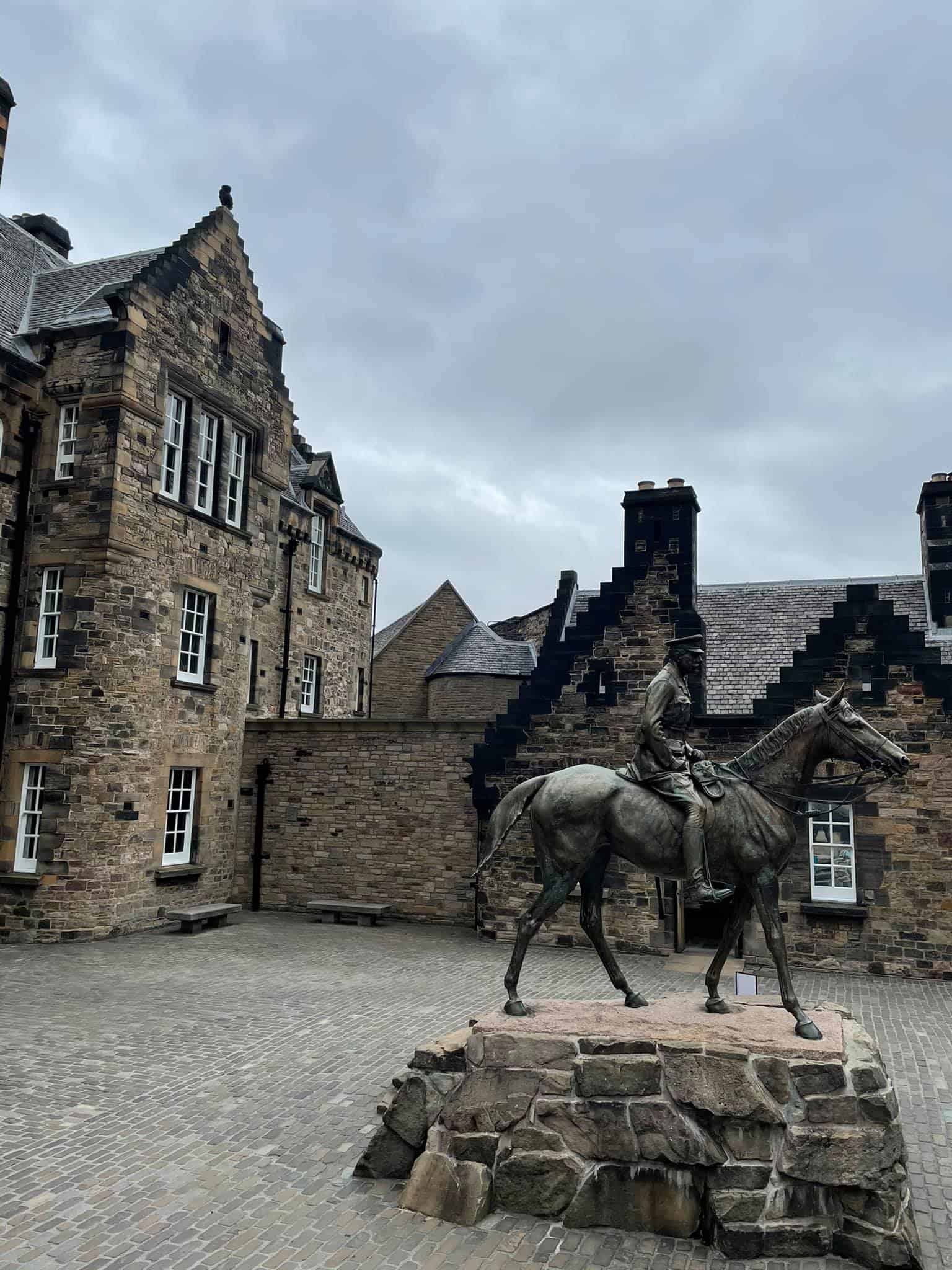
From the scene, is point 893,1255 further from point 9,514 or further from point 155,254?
point 155,254

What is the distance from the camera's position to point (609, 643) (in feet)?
54.7

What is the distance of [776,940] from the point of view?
6793mm

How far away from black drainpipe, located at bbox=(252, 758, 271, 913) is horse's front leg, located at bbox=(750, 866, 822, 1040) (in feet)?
49.0

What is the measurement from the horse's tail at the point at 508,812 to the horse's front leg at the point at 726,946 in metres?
1.90

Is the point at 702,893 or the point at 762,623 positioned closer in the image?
the point at 702,893

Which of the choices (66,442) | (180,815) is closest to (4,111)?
(66,442)

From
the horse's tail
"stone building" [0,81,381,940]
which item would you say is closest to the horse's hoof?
the horse's tail

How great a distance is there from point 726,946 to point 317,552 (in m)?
23.8

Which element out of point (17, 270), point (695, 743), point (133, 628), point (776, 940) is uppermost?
point (17, 270)

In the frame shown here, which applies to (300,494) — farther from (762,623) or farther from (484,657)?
(762,623)

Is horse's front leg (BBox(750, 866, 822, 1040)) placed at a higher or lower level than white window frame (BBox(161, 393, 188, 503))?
lower

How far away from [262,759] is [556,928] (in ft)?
26.4

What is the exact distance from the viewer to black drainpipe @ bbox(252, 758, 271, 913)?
2002 centimetres

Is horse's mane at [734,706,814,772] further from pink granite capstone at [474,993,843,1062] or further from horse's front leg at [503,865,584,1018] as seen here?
pink granite capstone at [474,993,843,1062]
